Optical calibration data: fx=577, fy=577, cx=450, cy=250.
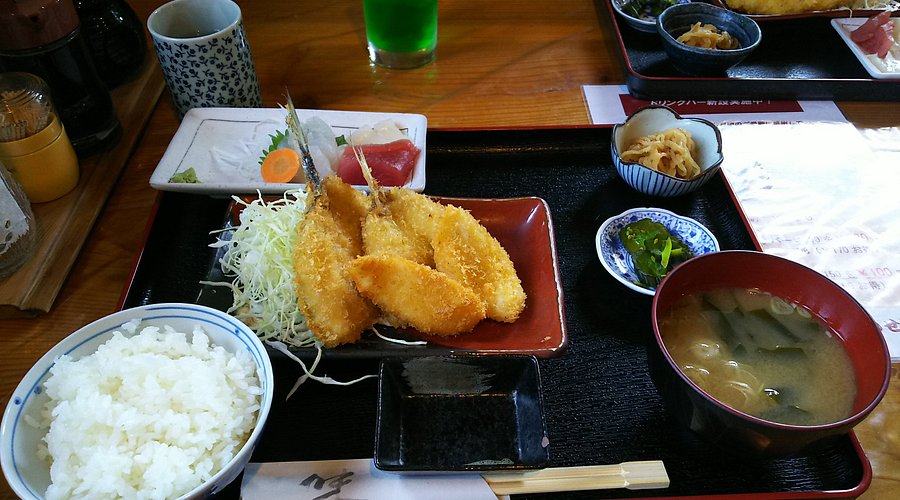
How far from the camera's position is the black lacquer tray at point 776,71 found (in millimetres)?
2443

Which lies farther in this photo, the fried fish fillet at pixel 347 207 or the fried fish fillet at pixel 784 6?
the fried fish fillet at pixel 784 6

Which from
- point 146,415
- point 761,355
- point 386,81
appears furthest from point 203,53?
point 761,355

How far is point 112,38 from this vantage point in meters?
2.28

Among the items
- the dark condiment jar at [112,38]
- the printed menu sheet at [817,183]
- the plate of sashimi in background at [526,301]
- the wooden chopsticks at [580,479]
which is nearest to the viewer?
the wooden chopsticks at [580,479]

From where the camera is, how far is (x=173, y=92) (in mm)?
2199

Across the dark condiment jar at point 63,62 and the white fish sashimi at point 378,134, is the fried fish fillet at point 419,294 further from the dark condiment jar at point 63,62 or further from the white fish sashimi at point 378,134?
the dark condiment jar at point 63,62

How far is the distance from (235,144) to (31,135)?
61 centimetres

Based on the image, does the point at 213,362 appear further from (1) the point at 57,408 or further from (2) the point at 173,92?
(2) the point at 173,92

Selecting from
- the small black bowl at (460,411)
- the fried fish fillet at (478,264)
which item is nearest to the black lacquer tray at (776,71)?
the fried fish fillet at (478,264)

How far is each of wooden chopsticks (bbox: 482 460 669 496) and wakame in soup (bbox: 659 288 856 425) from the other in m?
0.23

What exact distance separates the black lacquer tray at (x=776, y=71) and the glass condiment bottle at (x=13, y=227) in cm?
225

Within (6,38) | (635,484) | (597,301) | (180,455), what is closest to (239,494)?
(180,455)

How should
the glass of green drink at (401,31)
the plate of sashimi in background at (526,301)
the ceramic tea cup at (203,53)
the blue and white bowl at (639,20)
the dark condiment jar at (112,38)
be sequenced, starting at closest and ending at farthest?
the plate of sashimi in background at (526,301), the ceramic tea cup at (203,53), the dark condiment jar at (112,38), the glass of green drink at (401,31), the blue and white bowl at (639,20)

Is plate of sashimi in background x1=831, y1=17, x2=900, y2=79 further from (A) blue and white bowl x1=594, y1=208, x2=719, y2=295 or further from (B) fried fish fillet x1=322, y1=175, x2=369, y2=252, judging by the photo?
(B) fried fish fillet x1=322, y1=175, x2=369, y2=252
